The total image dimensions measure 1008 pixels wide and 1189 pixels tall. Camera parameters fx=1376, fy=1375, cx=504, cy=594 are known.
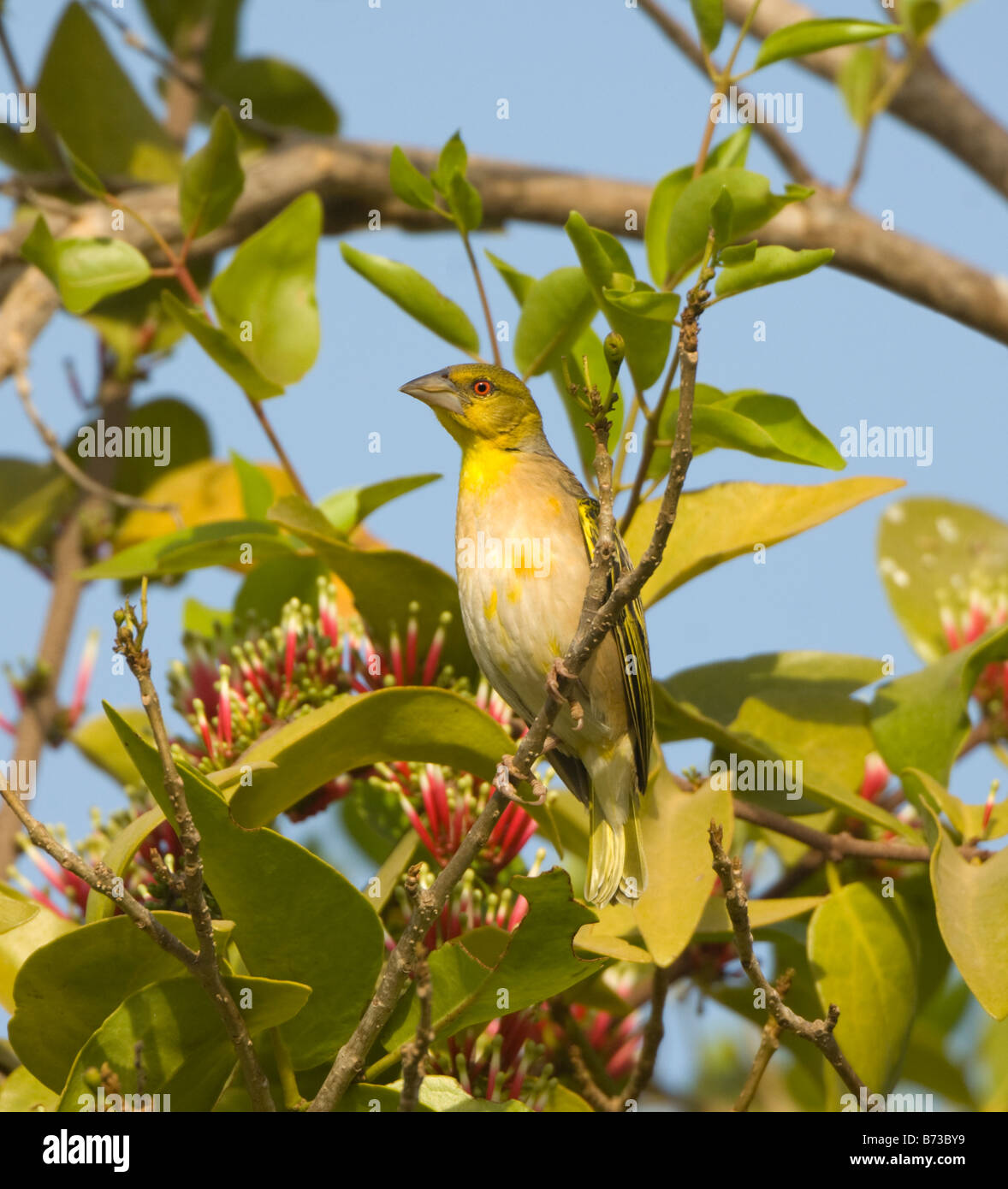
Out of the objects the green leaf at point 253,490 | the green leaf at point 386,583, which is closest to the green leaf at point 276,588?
the green leaf at point 253,490

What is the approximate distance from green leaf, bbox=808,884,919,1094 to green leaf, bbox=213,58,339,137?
13.6 feet

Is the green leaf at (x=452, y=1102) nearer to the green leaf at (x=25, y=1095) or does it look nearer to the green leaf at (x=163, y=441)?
the green leaf at (x=25, y=1095)

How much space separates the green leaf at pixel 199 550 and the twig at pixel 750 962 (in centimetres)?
163

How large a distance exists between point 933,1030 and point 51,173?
173 inches

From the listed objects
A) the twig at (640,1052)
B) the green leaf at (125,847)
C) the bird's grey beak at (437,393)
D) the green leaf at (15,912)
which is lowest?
the twig at (640,1052)

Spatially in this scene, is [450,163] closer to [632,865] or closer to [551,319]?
[551,319]

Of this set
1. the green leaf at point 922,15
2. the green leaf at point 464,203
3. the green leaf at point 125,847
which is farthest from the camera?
the green leaf at point 922,15

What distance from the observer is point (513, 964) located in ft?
8.37

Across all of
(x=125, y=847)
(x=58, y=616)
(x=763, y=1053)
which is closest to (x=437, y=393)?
(x=58, y=616)

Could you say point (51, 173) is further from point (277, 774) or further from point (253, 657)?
point (277, 774)

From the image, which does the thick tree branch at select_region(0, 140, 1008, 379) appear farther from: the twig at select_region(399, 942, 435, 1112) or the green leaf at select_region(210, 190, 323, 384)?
the twig at select_region(399, 942, 435, 1112)

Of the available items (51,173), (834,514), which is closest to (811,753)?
(834,514)

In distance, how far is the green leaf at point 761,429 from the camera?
2.94 metres

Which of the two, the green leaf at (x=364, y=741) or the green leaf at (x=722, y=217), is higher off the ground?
the green leaf at (x=722, y=217)
